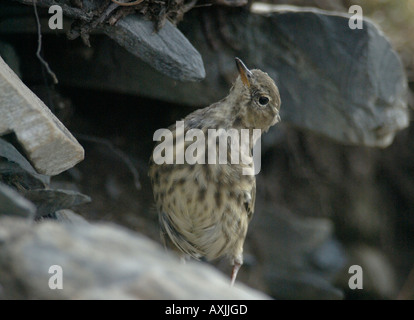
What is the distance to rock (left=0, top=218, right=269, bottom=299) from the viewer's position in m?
1.83

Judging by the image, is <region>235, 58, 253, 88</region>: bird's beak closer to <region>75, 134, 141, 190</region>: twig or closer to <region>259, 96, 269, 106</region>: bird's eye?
<region>259, 96, 269, 106</region>: bird's eye

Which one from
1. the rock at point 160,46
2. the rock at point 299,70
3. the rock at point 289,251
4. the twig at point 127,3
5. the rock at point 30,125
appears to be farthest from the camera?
the rock at point 289,251

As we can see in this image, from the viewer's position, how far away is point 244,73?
3.83 meters

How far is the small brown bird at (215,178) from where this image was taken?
3.77m

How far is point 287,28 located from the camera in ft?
14.7

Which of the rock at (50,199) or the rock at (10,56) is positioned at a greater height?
the rock at (10,56)

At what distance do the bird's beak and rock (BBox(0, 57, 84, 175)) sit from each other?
130 cm

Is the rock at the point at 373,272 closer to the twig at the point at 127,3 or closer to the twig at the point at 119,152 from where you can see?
the twig at the point at 119,152

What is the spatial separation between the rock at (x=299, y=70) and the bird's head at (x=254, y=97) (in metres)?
0.50

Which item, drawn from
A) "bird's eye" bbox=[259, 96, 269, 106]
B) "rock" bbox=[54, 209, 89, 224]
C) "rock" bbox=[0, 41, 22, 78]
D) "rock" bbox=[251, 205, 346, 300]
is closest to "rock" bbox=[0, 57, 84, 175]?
"rock" bbox=[54, 209, 89, 224]

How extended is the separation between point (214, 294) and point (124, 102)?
296 cm

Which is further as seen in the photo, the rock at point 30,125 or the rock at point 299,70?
the rock at point 299,70

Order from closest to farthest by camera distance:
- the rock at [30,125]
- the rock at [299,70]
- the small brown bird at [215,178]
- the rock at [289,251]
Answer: the rock at [30,125], the small brown bird at [215,178], the rock at [299,70], the rock at [289,251]

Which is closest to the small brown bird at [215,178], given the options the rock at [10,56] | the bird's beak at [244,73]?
the bird's beak at [244,73]
